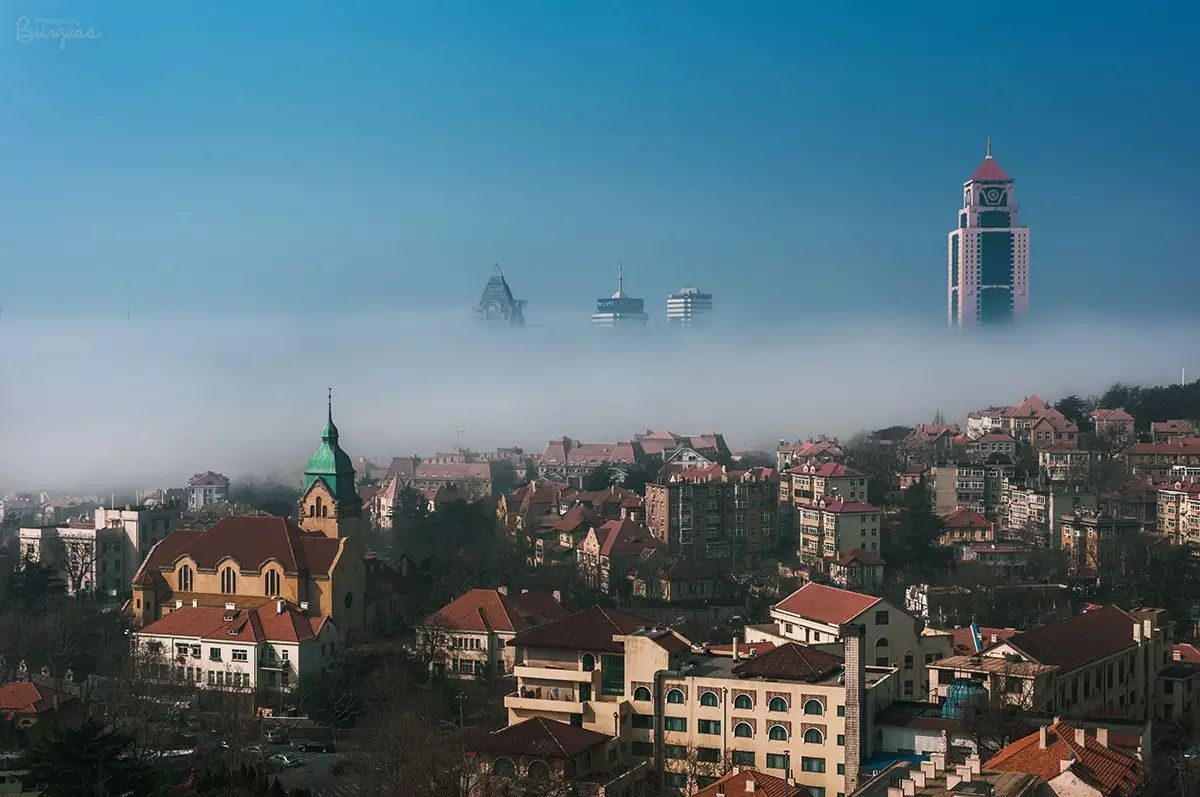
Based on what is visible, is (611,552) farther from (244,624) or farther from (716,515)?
(244,624)

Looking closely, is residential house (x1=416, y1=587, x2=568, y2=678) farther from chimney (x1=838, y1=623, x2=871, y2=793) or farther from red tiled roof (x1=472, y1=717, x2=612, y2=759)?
chimney (x1=838, y1=623, x2=871, y2=793)

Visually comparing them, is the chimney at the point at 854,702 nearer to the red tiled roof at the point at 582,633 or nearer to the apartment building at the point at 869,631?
the apartment building at the point at 869,631

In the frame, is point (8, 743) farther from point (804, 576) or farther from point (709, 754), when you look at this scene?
point (804, 576)

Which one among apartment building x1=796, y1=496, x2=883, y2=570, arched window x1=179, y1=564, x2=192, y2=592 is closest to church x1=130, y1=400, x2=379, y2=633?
arched window x1=179, y1=564, x2=192, y2=592

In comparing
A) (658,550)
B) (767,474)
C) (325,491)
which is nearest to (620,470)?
(767,474)

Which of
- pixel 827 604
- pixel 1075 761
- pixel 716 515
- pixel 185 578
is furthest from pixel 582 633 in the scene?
pixel 716 515

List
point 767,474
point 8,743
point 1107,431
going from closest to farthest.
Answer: point 8,743
point 767,474
point 1107,431

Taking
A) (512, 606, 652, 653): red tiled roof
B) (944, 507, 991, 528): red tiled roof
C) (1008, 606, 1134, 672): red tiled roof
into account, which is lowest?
(1008, 606, 1134, 672): red tiled roof

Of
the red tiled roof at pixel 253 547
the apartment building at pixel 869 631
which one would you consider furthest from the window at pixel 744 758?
the red tiled roof at pixel 253 547
